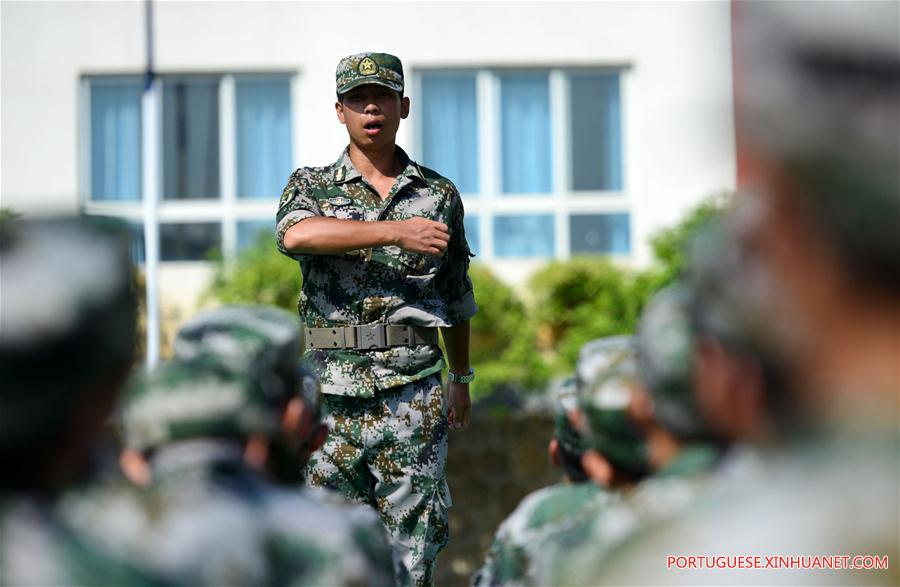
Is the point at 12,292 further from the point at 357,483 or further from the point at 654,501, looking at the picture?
the point at 357,483

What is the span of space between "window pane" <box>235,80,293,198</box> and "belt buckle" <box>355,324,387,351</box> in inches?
263

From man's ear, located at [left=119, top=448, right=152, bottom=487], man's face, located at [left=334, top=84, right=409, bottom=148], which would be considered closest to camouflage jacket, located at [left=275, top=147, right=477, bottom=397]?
man's face, located at [left=334, top=84, right=409, bottom=148]

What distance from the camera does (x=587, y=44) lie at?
34.6 feet

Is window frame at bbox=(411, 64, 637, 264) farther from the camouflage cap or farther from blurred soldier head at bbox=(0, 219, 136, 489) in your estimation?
blurred soldier head at bbox=(0, 219, 136, 489)

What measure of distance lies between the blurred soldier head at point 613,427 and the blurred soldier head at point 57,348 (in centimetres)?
89

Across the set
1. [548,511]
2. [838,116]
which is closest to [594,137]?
[548,511]

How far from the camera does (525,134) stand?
11.0 meters

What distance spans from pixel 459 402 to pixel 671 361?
113 inches

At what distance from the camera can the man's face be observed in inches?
181

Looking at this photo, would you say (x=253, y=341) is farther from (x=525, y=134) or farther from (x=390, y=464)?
(x=525, y=134)

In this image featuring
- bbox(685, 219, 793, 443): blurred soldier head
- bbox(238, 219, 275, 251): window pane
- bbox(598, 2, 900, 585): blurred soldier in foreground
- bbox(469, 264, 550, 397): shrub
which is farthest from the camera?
bbox(238, 219, 275, 251): window pane

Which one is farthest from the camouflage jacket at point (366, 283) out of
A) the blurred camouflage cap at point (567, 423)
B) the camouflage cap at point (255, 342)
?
the camouflage cap at point (255, 342)

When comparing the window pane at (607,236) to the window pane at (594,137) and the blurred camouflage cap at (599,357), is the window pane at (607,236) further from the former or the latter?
the blurred camouflage cap at (599,357)

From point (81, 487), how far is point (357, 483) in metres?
2.55
